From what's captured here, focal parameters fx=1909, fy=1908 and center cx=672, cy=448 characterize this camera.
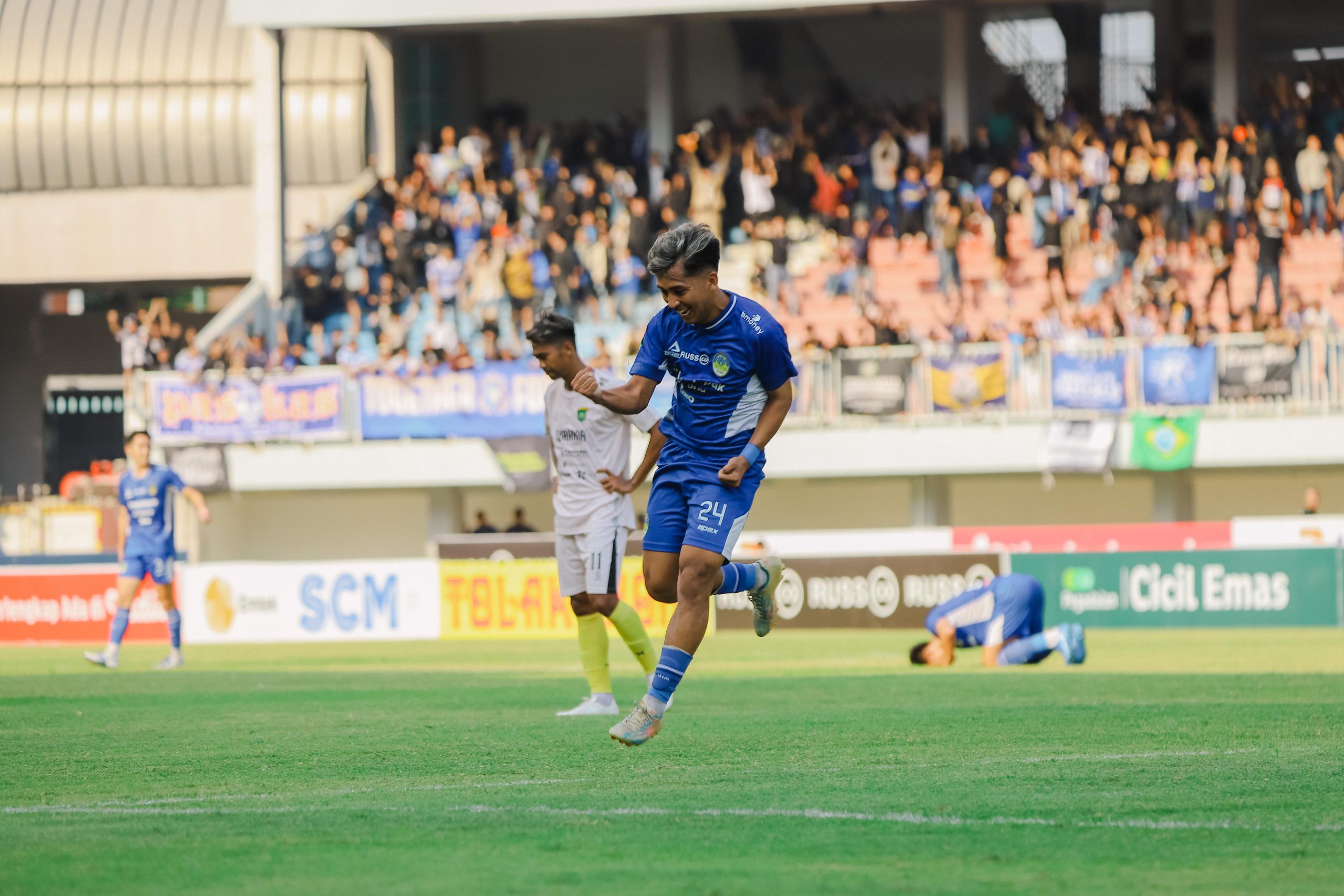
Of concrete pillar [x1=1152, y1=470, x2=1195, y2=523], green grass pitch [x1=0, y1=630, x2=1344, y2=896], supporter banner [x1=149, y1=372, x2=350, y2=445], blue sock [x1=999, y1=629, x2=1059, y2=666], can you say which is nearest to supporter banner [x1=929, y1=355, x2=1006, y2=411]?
concrete pillar [x1=1152, y1=470, x2=1195, y2=523]

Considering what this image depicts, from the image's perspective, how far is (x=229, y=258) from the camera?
4341 centimetres

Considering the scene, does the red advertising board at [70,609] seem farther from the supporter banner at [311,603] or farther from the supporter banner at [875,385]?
the supporter banner at [875,385]

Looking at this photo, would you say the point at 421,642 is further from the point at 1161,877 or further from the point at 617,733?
the point at 1161,877

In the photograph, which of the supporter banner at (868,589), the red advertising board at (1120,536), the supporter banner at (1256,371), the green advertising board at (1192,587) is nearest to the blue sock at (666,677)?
the supporter banner at (868,589)

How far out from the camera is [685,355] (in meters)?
8.71

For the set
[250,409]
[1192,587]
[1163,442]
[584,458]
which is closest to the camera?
[584,458]

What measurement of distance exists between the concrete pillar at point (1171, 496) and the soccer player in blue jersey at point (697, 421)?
2557cm

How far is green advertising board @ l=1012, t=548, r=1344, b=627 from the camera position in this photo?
995 inches

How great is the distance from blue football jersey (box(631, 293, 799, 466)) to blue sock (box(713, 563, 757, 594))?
0.52 meters

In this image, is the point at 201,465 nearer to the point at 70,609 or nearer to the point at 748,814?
the point at 70,609

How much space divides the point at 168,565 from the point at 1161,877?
1471 cm

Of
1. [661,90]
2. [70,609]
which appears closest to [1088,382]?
[661,90]

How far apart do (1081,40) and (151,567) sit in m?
25.8

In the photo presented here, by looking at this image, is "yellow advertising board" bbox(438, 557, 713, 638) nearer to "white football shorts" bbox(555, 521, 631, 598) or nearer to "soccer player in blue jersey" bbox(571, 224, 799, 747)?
"white football shorts" bbox(555, 521, 631, 598)
